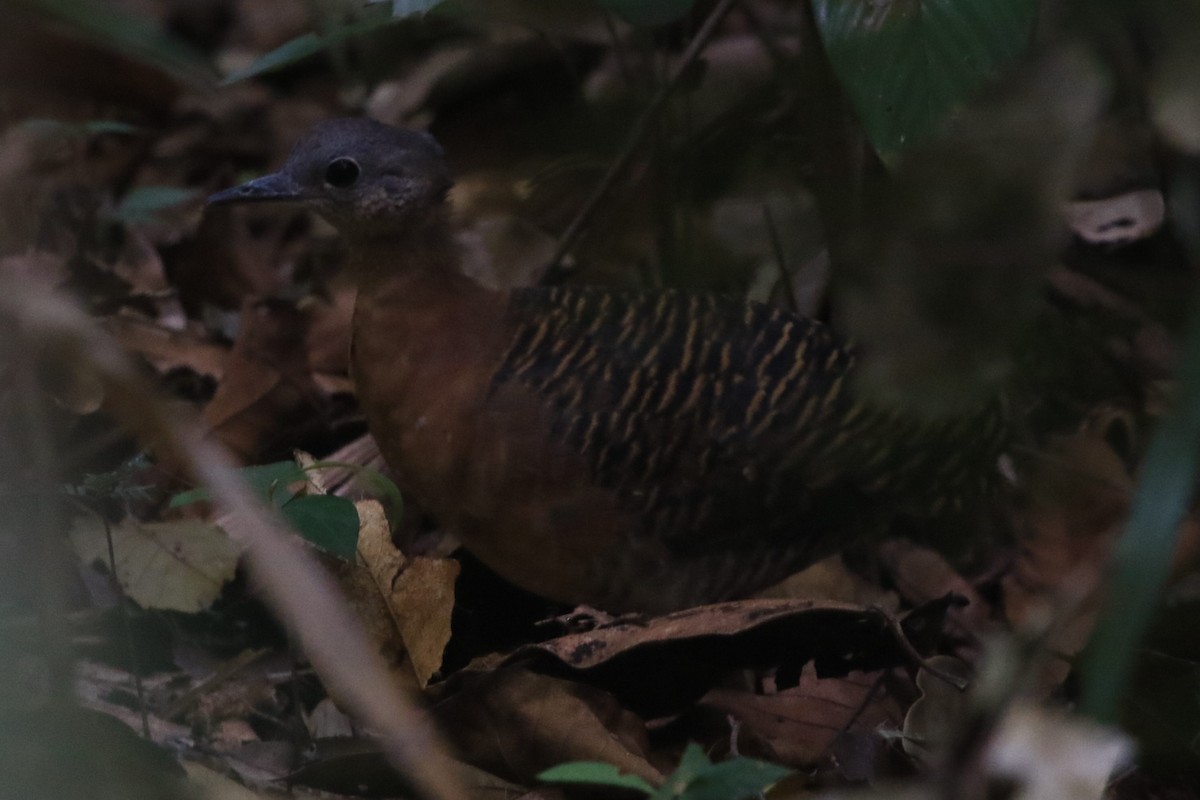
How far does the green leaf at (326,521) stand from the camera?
2.04m

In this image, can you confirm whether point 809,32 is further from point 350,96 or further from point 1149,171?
point 350,96

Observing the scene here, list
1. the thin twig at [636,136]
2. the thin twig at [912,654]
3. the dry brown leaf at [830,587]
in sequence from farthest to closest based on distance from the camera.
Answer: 1. the thin twig at [636,136]
2. the dry brown leaf at [830,587]
3. the thin twig at [912,654]

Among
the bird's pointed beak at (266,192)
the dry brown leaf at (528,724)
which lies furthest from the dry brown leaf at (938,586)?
the bird's pointed beak at (266,192)

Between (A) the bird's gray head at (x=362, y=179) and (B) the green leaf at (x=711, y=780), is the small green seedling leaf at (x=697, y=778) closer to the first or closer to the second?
(B) the green leaf at (x=711, y=780)

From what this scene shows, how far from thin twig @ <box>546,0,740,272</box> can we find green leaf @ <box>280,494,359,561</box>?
54.7 inches

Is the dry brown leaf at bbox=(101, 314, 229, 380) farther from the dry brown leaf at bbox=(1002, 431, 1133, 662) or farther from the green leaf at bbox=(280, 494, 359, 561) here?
the dry brown leaf at bbox=(1002, 431, 1133, 662)

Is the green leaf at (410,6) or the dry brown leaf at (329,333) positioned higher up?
the green leaf at (410,6)

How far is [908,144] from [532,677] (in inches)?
40.2

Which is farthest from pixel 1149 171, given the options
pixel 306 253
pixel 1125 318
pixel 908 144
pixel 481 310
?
pixel 306 253

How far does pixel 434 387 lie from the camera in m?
2.70

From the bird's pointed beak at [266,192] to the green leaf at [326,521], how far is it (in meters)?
0.91

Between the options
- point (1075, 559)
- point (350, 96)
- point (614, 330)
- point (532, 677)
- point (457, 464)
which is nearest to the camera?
point (532, 677)

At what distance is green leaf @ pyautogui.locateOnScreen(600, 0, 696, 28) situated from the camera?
2469 millimetres

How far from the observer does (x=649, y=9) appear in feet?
8.16
